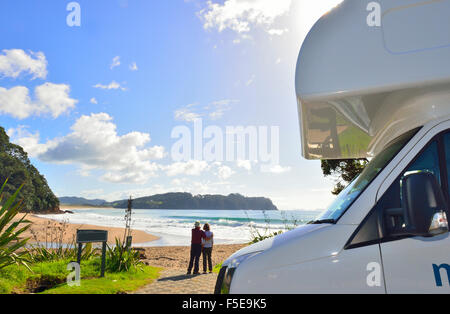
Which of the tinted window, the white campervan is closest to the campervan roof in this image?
the white campervan

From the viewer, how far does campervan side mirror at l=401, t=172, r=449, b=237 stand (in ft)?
6.32

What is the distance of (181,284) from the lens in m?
9.46

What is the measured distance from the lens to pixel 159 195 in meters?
137

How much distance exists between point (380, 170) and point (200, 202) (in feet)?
461

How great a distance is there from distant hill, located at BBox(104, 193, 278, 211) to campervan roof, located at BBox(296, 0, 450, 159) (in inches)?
5021

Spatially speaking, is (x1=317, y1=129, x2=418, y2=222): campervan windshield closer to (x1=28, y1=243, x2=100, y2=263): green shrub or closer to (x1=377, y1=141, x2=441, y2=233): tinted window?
(x1=377, y1=141, x2=441, y2=233): tinted window

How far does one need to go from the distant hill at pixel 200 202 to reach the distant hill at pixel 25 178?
57852 millimetres

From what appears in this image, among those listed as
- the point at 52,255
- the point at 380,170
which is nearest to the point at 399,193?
the point at 380,170

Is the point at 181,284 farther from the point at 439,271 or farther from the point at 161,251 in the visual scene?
the point at 161,251

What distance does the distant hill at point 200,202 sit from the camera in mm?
131750

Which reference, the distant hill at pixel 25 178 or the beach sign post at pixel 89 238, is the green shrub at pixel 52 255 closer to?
the beach sign post at pixel 89 238
